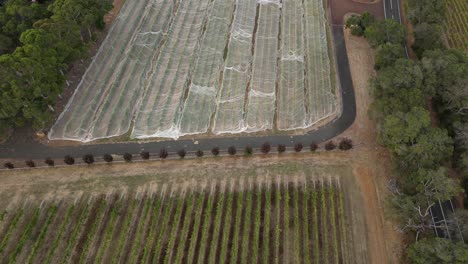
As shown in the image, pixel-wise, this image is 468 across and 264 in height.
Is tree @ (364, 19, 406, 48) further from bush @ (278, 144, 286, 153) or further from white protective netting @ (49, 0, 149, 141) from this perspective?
white protective netting @ (49, 0, 149, 141)

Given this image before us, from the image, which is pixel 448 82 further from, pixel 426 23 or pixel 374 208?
pixel 374 208

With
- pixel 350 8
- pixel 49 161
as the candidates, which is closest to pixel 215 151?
pixel 49 161

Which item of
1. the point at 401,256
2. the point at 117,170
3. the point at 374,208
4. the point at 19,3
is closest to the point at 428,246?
the point at 401,256

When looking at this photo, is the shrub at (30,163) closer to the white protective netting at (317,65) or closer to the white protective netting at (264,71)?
the white protective netting at (264,71)

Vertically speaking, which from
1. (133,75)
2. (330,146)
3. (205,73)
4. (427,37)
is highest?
(427,37)

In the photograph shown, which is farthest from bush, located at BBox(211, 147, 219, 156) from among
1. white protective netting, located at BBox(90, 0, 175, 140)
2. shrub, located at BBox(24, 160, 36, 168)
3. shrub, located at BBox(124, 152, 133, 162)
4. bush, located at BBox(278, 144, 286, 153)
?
shrub, located at BBox(24, 160, 36, 168)

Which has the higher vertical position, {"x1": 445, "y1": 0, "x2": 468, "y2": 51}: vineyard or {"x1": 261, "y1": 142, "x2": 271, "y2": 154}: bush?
{"x1": 445, "y1": 0, "x2": 468, "y2": 51}: vineyard

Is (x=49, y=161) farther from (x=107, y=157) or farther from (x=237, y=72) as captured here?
(x=237, y=72)
